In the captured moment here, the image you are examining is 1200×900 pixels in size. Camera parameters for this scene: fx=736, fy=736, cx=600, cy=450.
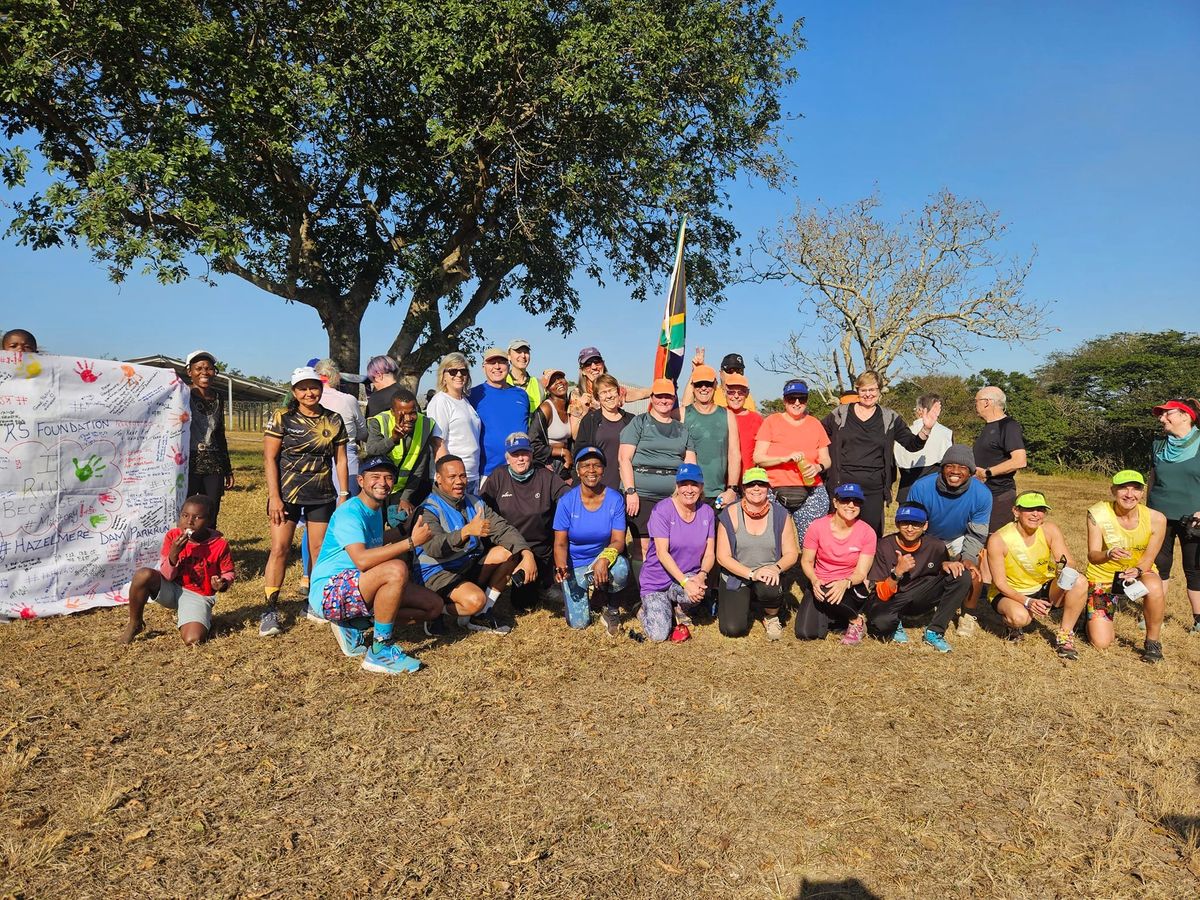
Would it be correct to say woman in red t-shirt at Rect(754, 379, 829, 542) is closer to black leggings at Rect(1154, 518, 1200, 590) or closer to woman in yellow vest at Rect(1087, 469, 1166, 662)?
woman in yellow vest at Rect(1087, 469, 1166, 662)

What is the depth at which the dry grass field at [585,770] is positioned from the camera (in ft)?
9.68

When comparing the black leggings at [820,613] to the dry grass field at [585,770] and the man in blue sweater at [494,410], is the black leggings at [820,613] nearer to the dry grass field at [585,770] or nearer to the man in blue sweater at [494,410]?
the dry grass field at [585,770]

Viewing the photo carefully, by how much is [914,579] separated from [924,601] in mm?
254

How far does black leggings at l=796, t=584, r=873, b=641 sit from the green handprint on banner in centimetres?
601

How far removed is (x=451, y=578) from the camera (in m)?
5.69

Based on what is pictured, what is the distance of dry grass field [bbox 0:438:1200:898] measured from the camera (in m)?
2.95

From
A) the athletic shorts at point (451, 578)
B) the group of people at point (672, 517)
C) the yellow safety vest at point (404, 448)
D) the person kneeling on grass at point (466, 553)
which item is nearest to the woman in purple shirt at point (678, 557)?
the group of people at point (672, 517)

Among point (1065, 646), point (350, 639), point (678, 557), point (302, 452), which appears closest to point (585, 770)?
point (350, 639)

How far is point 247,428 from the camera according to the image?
48.0 m

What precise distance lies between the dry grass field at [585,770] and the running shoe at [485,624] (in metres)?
0.19

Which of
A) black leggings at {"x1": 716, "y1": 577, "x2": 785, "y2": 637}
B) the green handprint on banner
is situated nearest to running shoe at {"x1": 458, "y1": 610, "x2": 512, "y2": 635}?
black leggings at {"x1": 716, "y1": 577, "x2": 785, "y2": 637}

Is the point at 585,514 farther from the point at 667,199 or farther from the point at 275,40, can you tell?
the point at 275,40

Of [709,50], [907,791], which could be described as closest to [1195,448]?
[907,791]

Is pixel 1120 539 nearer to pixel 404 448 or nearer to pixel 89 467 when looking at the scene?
pixel 404 448
